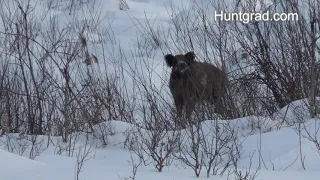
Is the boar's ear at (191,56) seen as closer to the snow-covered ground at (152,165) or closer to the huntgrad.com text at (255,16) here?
the huntgrad.com text at (255,16)

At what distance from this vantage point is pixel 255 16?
10289 mm

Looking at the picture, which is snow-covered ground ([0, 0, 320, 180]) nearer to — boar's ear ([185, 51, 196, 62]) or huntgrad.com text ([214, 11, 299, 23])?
huntgrad.com text ([214, 11, 299, 23])

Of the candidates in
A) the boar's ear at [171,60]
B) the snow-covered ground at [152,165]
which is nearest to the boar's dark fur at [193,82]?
the boar's ear at [171,60]

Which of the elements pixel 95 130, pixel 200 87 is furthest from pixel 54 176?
pixel 200 87

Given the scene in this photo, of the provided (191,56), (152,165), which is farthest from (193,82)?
(152,165)

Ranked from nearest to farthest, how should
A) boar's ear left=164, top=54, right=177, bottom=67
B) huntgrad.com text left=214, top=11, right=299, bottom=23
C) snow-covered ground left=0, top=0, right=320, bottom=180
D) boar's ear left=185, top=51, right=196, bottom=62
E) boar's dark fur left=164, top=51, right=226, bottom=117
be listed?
snow-covered ground left=0, top=0, right=320, bottom=180
boar's dark fur left=164, top=51, right=226, bottom=117
huntgrad.com text left=214, top=11, right=299, bottom=23
boar's ear left=185, top=51, right=196, bottom=62
boar's ear left=164, top=54, right=177, bottom=67

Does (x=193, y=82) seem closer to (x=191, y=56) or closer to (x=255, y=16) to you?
(x=191, y=56)

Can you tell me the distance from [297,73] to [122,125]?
110 inches

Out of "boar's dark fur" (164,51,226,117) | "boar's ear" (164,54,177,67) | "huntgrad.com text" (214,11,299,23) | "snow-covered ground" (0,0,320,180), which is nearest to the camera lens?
"snow-covered ground" (0,0,320,180)

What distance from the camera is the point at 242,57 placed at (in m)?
10.5

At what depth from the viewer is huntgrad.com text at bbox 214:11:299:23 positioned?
999 cm

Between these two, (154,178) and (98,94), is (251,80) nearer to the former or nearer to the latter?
(98,94)

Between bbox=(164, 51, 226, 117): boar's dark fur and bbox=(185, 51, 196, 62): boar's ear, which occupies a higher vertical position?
bbox=(185, 51, 196, 62): boar's ear

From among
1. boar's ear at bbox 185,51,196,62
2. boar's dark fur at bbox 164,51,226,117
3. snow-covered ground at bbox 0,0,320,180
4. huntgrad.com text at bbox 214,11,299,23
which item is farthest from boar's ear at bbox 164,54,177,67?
snow-covered ground at bbox 0,0,320,180
